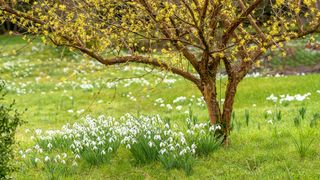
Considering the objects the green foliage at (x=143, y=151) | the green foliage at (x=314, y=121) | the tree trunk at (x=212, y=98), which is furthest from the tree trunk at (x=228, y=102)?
the green foliage at (x=314, y=121)

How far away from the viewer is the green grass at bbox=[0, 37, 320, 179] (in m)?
7.92

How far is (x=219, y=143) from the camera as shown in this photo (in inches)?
336

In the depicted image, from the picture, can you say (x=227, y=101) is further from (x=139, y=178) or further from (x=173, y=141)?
(x=139, y=178)

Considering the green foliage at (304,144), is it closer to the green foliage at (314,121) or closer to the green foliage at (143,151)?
the green foliage at (314,121)

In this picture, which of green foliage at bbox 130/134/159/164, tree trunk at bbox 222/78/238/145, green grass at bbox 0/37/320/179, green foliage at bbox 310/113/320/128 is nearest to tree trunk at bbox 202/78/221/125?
tree trunk at bbox 222/78/238/145

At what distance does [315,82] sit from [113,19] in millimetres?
11552

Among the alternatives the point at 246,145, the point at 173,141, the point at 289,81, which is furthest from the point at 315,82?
the point at 173,141

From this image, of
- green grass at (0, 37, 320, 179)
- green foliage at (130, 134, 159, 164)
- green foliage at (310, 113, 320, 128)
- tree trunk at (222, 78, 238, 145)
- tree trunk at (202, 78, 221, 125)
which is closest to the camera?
green grass at (0, 37, 320, 179)

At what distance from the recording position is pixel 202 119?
12.4 metres

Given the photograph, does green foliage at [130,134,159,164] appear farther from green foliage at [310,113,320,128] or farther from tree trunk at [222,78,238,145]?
green foliage at [310,113,320,128]

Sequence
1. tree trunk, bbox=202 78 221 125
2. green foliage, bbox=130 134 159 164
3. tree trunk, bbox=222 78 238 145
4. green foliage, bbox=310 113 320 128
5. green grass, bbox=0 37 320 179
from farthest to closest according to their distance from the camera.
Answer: green foliage, bbox=310 113 320 128 < tree trunk, bbox=222 78 238 145 < tree trunk, bbox=202 78 221 125 < green foliage, bbox=130 134 159 164 < green grass, bbox=0 37 320 179

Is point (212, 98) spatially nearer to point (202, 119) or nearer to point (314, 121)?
point (314, 121)

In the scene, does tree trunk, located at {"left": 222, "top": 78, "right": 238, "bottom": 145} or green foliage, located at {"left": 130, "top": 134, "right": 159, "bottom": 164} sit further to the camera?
tree trunk, located at {"left": 222, "top": 78, "right": 238, "bottom": 145}

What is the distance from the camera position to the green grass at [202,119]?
7.92 m
